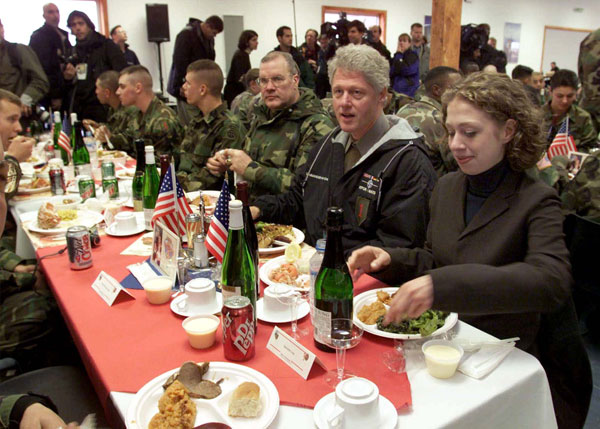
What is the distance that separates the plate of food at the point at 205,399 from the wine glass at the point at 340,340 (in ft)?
0.48

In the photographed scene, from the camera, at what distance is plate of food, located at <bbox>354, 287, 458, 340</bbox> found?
1280 mm

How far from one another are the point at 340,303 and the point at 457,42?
4.37 meters

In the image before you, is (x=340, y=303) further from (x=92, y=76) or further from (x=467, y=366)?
(x=92, y=76)

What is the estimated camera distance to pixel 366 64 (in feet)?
7.13

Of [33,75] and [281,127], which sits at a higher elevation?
[33,75]

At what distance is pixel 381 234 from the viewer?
2.04 metres

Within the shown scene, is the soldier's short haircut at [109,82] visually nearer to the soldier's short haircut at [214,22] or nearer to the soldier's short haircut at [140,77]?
the soldier's short haircut at [140,77]

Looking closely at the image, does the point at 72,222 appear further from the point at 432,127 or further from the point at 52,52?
the point at 52,52

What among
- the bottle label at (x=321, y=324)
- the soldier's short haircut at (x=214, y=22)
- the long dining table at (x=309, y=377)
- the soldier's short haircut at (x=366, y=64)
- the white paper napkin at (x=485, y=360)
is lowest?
the long dining table at (x=309, y=377)

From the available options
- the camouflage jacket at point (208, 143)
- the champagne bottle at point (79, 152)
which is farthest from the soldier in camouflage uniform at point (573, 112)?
the champagne bottle at point (79, 152)

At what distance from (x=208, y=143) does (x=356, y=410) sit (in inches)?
119

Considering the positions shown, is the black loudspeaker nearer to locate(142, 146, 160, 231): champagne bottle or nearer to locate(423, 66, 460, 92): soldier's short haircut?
Answer: locate(423, 66, 460, 92): soldier's short haircut

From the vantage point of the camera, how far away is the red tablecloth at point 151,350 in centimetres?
112

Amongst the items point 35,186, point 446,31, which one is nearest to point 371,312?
point 35,186
